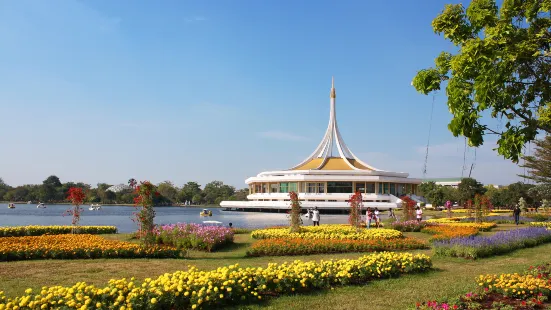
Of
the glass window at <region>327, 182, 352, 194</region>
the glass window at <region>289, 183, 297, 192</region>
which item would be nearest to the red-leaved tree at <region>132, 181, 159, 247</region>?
the glass window at <region>327, 182, 352, 194</region>

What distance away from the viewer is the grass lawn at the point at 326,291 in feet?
22.0

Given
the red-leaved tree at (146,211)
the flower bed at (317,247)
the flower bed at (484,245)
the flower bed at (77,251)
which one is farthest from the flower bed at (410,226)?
the flower bed at (77,251)

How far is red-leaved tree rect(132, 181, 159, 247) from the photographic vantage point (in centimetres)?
1307

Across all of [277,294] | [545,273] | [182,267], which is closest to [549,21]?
[545,273]

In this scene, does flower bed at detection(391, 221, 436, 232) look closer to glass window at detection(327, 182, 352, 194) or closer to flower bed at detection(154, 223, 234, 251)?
flower bed at detection(154, 223, 234, 251)

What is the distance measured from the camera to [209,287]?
6168mm

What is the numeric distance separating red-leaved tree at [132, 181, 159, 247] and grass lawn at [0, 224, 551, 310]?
1.62m

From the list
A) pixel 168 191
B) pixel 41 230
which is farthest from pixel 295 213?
pixel 168 191

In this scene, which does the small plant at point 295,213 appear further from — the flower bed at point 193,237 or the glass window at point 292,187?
the glass window at point 292,187

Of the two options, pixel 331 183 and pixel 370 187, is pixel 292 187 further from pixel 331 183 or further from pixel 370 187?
pixel 370 187

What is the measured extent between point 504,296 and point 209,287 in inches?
170

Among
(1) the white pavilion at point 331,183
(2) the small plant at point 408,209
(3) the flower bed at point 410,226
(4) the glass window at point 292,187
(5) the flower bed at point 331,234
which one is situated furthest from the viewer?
(4) the glass window at point 292,187

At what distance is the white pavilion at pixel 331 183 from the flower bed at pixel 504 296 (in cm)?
4537

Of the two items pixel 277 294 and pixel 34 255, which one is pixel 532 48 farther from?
pixel 34 255
